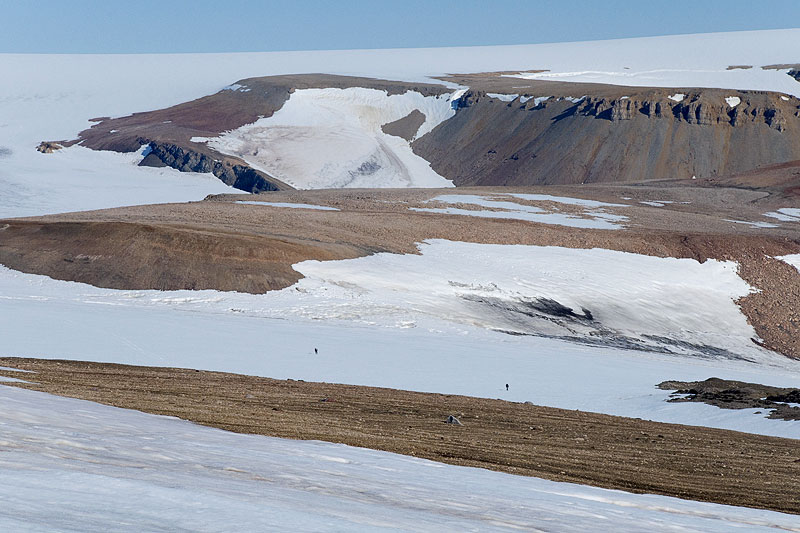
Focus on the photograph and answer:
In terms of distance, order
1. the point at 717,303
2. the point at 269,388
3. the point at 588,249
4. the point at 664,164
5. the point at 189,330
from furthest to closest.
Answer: the point at 664,164, the point at 588,249, the point at 717,303, the point at 189,330, the point at 269,388

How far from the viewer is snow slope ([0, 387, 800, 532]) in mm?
6164

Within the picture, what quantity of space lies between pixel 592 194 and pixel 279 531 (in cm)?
7881

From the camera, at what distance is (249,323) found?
1432 inches

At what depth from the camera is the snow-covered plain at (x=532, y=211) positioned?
209 ft

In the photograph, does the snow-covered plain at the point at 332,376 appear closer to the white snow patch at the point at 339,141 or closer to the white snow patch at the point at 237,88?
the white snow patch at the point at 339,141

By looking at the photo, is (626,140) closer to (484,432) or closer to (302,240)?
(302,240)

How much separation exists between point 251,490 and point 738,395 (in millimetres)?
21300

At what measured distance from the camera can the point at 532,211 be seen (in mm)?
68250

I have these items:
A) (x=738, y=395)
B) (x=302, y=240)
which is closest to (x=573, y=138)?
(x=302, y=240)

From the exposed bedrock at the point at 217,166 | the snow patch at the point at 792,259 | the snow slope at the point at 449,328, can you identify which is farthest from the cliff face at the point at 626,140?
the snow slope at the point at 449,328

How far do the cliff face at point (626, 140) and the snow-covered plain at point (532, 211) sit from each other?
37.6 meters

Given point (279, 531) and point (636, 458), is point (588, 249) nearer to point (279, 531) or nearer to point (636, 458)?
point (636, 458)

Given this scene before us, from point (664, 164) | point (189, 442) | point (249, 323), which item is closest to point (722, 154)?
point (664, 164)

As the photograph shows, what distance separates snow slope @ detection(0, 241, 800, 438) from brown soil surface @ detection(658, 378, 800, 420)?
2.17ft
